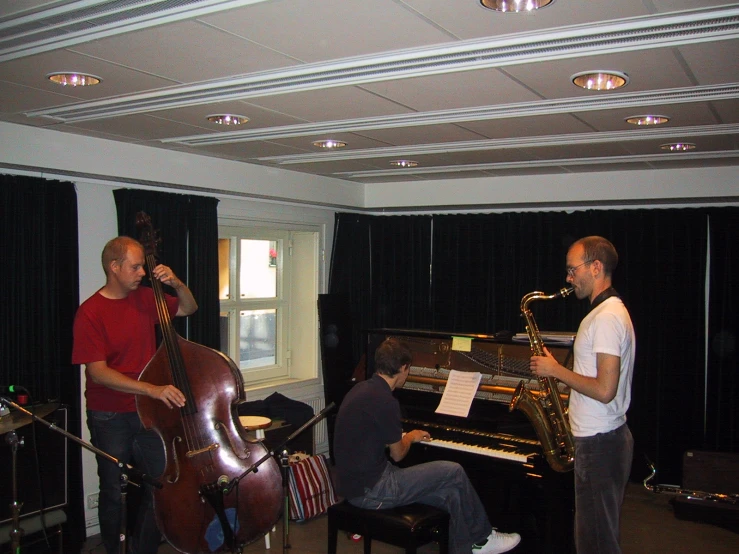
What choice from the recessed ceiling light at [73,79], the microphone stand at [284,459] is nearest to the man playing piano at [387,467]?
the microphone stand at [284,459]

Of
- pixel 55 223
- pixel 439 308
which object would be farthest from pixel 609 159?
pixel 55 223

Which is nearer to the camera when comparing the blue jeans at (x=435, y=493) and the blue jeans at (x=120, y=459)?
the blue jeans at (x=120, y=459)

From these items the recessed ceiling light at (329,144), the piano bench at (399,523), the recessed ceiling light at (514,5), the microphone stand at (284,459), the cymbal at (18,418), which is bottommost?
the piano bench at (399,523)

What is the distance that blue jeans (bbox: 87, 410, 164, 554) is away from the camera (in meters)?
3.12

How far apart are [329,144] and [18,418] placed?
7.64 feet

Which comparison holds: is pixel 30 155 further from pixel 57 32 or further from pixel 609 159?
pixel 609 159

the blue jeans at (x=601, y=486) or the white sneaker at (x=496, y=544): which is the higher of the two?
the blue jeans at (x=601, y=486)

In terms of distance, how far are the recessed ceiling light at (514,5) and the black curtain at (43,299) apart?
2.90 metres

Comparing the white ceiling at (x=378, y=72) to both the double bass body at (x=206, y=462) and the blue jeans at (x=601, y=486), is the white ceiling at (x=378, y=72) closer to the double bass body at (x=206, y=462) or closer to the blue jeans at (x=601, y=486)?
the double bass body at (x=206, y=462)

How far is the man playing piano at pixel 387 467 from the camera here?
10.5 ft

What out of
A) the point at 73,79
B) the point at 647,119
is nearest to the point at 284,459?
the point at 73,79

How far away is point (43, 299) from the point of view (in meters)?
3.92

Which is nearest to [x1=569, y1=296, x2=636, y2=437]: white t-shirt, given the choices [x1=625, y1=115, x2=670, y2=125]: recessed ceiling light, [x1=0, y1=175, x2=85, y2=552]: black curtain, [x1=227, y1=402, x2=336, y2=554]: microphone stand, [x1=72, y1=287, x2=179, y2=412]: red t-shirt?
[x1=227, y1=402, x2=336, y2=554]: microphone stand

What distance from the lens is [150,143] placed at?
4340 mm
